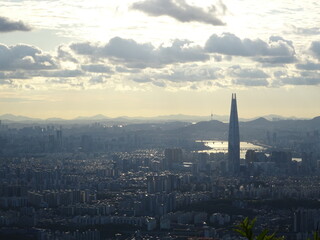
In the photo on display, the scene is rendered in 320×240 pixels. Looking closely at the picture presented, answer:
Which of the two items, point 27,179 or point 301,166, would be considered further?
point 301,166

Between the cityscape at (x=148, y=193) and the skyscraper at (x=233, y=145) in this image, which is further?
the skyscraper at (x=233, y=145)

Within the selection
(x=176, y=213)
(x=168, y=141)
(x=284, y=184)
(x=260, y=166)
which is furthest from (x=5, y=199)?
(x=168, y=141)

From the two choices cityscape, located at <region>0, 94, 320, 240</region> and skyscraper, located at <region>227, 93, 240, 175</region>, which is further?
skyscraper, located at <region>227, 93, 240, 175</region>

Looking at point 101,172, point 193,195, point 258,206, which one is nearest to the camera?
point 258,206

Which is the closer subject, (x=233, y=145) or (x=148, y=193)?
(x=148, y=193)

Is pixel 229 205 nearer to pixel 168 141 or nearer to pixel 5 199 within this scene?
pixel 5 199

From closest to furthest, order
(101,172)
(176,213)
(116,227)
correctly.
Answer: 1. (116,227)
2. (176,213)
3. (101,172)

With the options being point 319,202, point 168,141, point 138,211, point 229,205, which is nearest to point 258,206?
point 229,205
